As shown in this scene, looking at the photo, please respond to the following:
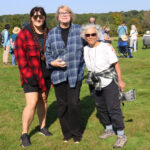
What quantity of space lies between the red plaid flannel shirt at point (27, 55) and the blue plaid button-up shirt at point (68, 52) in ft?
0.54

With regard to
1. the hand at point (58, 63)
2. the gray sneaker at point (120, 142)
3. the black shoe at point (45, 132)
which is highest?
the hand at point (58, 63)

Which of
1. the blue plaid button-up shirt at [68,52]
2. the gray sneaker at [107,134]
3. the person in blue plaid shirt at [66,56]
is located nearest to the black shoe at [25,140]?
the person in blue plaid shirt at [66,56]

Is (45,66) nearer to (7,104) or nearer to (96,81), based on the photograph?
(96,81)

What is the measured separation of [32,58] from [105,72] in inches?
41.0

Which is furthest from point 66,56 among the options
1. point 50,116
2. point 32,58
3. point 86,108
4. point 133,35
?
point 133,35

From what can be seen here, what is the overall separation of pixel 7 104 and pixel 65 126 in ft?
9.10

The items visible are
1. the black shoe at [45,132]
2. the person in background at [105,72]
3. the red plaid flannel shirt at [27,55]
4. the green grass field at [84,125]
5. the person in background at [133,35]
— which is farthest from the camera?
the person in background at [133,35]

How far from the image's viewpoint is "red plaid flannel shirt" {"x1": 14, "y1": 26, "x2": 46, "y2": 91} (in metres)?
3.86

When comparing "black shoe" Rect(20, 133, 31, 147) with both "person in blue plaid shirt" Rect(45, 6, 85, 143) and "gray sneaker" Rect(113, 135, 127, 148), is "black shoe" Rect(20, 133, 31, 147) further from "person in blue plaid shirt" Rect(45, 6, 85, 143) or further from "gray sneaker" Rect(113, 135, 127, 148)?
"gray sneaker" Rect(113, 135, 127, 148)

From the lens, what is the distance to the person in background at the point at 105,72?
3746mm

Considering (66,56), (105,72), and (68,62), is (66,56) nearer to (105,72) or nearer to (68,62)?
(68,62)

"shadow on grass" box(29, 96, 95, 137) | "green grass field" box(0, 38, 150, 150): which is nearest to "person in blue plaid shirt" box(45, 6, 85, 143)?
"green grass field" box(0, 38, 150, 150)

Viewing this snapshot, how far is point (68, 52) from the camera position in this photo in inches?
151

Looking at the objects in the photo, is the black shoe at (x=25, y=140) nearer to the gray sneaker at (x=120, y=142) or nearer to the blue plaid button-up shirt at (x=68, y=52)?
the blue plaid button-up shirt at (x=68, y=52)
